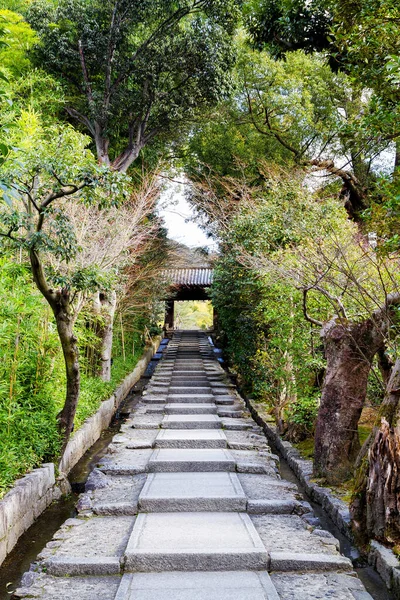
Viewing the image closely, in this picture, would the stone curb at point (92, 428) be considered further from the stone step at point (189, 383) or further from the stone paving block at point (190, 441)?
the stone step at point (189, 383)

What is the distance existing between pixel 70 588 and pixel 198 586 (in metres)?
0.87

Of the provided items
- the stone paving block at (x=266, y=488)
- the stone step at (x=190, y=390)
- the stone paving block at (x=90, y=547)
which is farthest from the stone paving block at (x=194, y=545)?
the stone step at (x=190, y=390)

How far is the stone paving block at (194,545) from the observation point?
3564mm

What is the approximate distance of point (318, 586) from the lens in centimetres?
338

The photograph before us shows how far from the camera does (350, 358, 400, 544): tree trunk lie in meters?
3.87

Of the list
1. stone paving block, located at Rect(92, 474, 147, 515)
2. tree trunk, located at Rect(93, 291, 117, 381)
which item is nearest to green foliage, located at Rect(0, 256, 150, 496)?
stone paving block, located at Rect(92, 474, 147, 515)

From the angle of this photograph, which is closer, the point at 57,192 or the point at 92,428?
the point at 57,192

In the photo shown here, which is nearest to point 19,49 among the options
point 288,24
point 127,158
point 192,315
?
point 127,158

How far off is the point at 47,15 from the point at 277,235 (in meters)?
8.03

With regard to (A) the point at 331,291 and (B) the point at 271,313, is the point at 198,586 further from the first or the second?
(B) the point at 271,313

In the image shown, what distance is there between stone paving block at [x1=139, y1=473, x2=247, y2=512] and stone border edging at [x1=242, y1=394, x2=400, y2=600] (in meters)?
0.95

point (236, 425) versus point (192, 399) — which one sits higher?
point (236, 425)

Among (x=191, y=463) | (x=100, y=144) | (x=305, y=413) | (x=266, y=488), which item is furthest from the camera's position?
(x=100, y=144)

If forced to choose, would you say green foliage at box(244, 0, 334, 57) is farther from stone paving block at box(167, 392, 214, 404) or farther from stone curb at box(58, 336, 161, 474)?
stone curb at box(58, 336, 161, 474)
